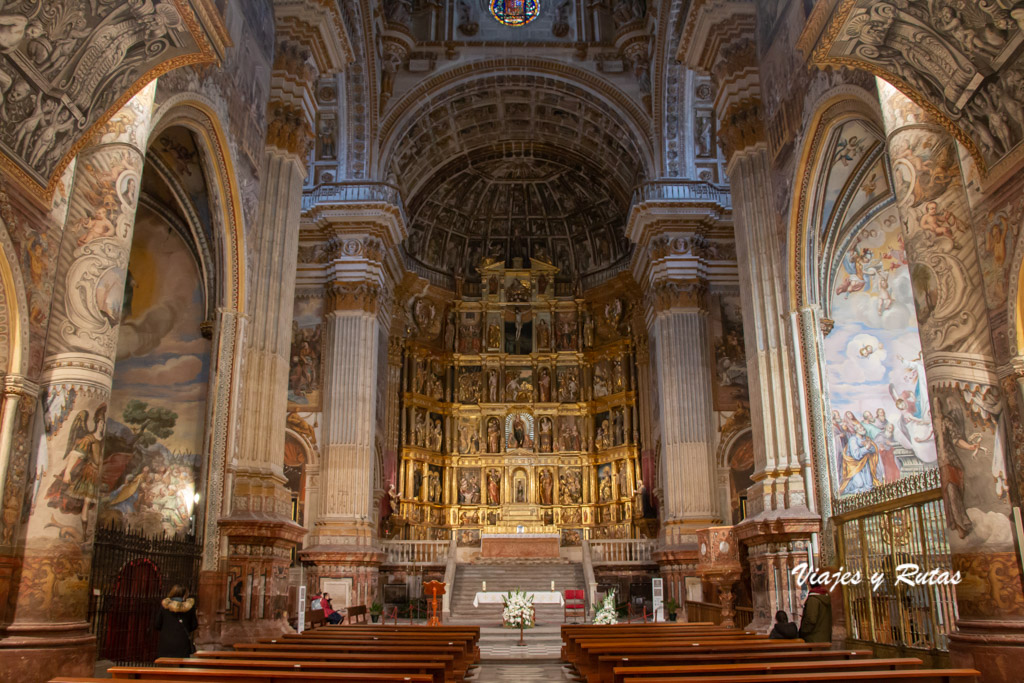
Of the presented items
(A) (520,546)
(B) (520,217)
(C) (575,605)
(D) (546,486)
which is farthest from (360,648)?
(B) (520,217)

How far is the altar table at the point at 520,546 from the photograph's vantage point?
23.5 meters

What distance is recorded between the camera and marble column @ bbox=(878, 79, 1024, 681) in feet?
24.4

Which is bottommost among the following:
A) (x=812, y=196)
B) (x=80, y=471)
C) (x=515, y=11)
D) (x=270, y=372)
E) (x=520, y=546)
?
(x=520, y=546)

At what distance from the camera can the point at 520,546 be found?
23.6m

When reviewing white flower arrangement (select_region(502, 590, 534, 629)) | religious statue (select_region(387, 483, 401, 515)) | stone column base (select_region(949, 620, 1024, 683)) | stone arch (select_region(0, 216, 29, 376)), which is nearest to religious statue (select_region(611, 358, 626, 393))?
religious statue (select_region(387, 483, 401, 515))

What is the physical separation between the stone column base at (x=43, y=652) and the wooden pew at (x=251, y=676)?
2.25 m

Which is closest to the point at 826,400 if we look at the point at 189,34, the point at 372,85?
the point at 189,34

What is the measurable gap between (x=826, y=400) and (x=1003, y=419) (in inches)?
232

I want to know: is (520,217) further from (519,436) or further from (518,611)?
(518,611)

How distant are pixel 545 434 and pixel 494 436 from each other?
1.87 metres

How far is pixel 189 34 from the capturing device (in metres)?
8.91

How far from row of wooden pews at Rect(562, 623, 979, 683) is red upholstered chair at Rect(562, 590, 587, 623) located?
7605mm

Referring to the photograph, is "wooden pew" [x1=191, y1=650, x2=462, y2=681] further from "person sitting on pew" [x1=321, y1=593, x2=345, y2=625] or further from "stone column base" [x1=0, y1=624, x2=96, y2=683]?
"person sitting on pew" [x1=321, y1=593, x2=345, y2=625]

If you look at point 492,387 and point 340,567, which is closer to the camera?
point 340,567
